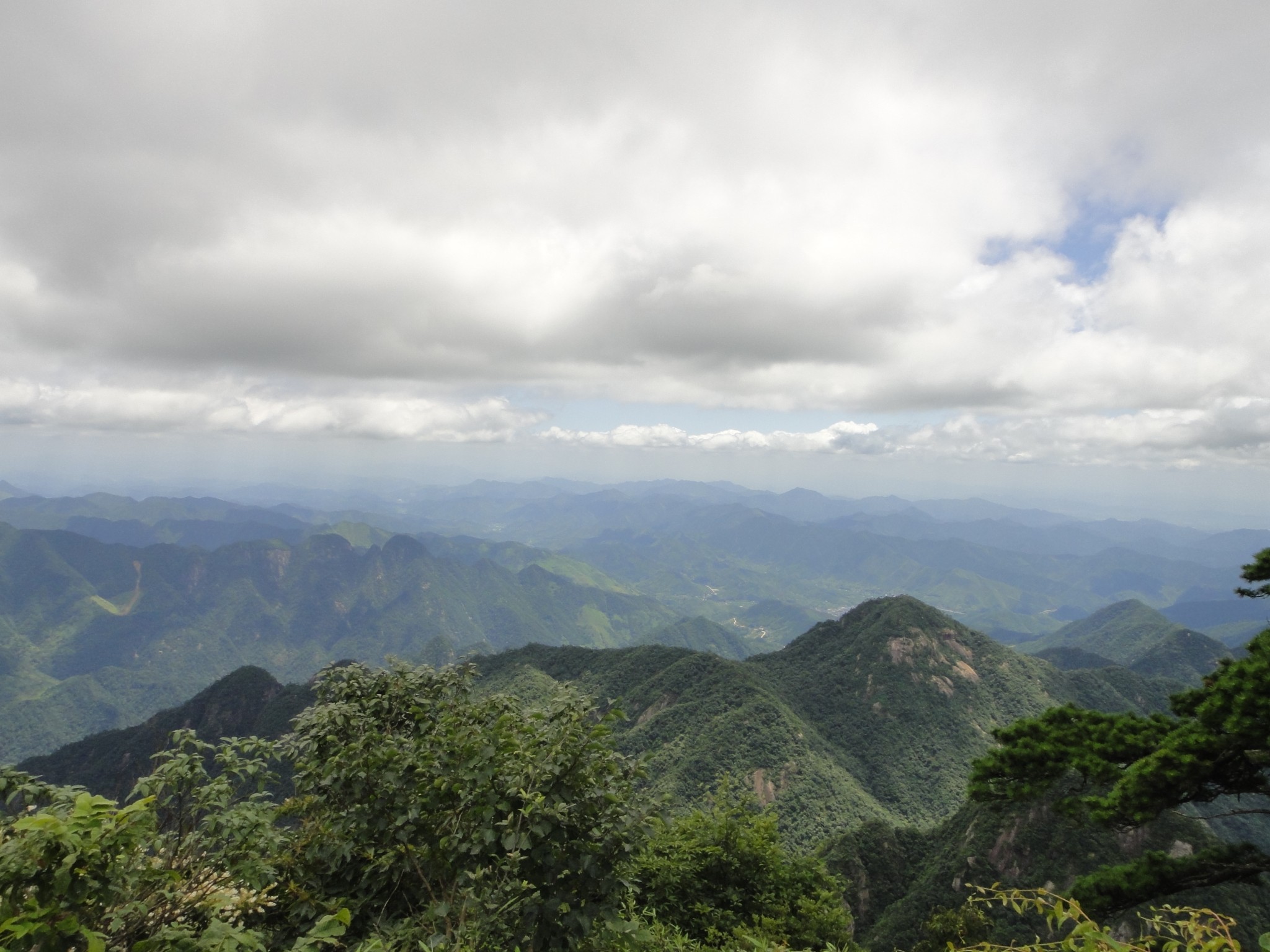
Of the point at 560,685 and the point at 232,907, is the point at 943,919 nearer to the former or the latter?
the point at 560,685

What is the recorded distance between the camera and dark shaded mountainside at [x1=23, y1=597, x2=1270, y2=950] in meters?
67.3

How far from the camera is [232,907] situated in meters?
6.00

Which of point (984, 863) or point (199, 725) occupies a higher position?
point (984, 863)

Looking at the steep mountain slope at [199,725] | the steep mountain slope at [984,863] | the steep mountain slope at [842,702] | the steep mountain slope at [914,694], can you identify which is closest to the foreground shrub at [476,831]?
the steep mountain slope at [984,863]

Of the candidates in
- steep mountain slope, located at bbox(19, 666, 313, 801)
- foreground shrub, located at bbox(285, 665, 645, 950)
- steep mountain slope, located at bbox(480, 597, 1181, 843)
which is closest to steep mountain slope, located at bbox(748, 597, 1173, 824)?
steep mountain slope, located at bbox(480, 597, 1181, 843)

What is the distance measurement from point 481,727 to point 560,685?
1.63 m

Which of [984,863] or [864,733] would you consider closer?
[984,863]

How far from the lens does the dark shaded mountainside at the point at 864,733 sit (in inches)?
2650

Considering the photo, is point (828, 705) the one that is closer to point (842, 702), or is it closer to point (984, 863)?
point (842, 702)

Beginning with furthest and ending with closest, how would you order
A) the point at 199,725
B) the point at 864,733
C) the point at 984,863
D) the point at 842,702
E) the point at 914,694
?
the point at 199,725 → the point at 842,702 → the point at 914,694 → the point at 864,733 → the point at 984,863

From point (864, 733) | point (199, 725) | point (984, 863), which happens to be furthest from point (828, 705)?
point (199, 725)

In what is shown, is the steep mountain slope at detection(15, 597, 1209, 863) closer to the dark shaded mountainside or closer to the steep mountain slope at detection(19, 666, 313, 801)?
the dark shaded mountainside

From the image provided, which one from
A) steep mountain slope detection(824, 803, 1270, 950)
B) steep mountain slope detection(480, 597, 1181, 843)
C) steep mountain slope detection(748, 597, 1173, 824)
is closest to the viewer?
steep mountain slope detection(824, 803, 1270, 950)

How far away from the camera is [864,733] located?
452 ft
